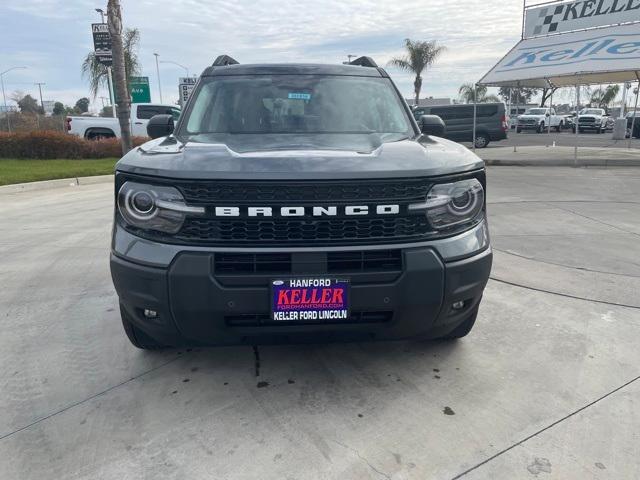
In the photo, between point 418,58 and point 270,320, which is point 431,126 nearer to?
point 270,320

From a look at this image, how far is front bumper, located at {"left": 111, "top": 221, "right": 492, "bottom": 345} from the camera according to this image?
7.55 ft

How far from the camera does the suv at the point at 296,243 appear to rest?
2.32 meters

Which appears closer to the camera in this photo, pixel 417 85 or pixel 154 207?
pixel 154 207

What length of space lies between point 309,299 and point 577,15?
18260mm

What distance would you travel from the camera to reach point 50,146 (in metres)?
16.0

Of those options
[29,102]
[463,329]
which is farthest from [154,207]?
[29,102]

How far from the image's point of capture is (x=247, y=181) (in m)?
2.30

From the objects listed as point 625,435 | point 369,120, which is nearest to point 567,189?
point 369,120

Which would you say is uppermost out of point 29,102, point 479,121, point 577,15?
point 29,102

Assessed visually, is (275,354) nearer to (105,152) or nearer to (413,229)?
(413,229)

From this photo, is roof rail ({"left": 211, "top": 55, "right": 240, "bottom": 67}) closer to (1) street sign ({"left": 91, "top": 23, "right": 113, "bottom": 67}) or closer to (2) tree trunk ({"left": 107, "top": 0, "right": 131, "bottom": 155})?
(2) tree trunk ({"left": 107, "top": 0, "right": 131, "bottom": 155})

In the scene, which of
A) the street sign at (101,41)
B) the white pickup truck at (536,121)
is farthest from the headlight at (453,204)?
the white pickup truck at (536,121)

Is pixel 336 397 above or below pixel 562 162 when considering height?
below

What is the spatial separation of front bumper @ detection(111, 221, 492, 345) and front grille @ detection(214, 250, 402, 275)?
0.9 inches
